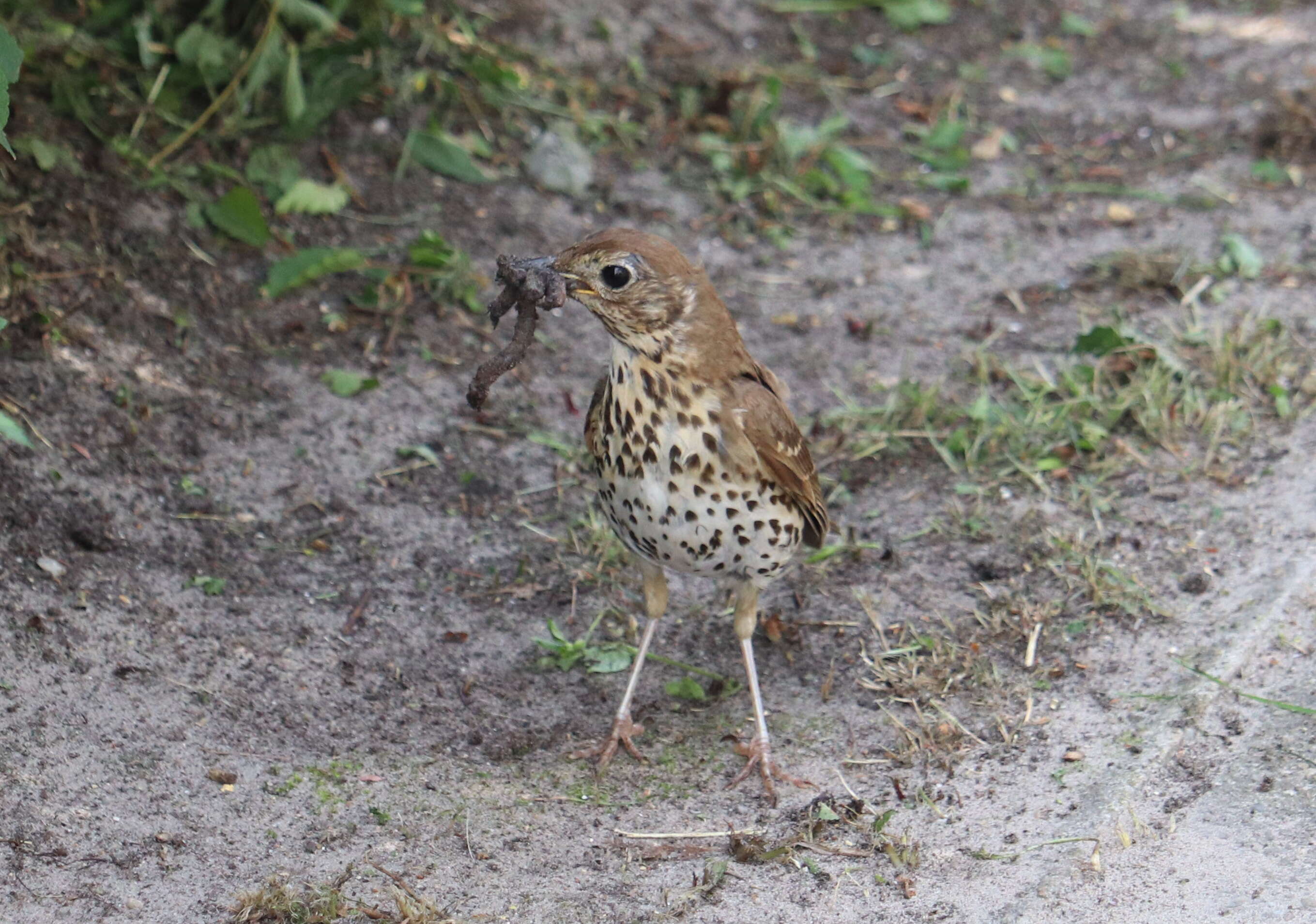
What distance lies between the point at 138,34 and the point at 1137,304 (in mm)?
4462

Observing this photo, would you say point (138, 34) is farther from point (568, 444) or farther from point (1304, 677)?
point (1304, 677)

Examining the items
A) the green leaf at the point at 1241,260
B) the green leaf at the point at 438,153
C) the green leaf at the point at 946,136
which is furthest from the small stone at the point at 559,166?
the green leaf at the point at 1241,260

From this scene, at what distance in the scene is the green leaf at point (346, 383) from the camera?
5.31 metres

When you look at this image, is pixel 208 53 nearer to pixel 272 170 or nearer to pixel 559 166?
pixel 272 170

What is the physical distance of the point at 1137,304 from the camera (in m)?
6.18

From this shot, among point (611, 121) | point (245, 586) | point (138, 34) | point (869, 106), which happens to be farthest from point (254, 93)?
point (869, 106)

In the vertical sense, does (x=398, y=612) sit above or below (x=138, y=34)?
below

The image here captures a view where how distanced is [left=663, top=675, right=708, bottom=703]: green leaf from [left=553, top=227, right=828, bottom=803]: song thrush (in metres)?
0.48

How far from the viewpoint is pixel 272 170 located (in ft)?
19.7

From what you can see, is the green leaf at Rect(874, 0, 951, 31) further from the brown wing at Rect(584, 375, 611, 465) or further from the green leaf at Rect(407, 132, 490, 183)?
the brown wing at Rect(584, 375, 611, 465)

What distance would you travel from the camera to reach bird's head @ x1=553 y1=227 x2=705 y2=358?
3.62m

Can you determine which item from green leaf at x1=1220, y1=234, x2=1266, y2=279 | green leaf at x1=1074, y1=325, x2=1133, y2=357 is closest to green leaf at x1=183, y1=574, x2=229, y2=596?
green leaf at x1=1074, y1=325, x2=1133, y2=357

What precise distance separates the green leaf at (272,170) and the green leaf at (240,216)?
0.29 metres

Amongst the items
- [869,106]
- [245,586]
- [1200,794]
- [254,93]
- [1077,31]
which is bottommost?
[245,586]
